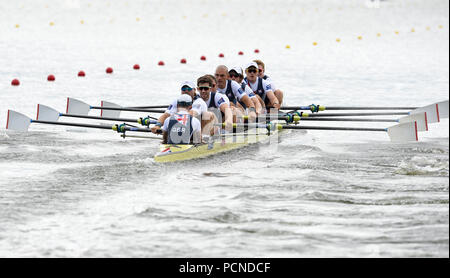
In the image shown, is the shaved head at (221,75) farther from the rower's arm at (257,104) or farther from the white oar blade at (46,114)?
the white oar blade at (46,114)

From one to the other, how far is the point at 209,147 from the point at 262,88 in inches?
153

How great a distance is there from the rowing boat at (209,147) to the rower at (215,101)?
14.1 inches

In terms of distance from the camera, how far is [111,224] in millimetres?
8406

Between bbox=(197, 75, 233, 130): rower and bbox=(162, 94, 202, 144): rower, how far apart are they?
0.69 metres

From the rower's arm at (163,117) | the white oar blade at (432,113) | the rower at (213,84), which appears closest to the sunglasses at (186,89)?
the rower's arm at (163,117)

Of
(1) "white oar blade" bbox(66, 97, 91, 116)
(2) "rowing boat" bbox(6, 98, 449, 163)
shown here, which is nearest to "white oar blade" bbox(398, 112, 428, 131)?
(2) "rowing boat" bbox(6, 98, 449, 163)

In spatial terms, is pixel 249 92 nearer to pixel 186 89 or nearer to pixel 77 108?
pixel 186 89

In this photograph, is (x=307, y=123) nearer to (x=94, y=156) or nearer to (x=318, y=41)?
(x=94, y=156)

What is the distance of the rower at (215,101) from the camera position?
12836 mm

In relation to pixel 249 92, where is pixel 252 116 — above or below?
below

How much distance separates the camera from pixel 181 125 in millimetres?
11938

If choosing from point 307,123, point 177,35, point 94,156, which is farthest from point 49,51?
point 94,156

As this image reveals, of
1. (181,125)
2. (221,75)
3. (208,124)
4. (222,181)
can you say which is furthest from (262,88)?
(222,181)
